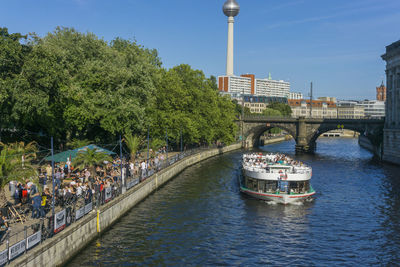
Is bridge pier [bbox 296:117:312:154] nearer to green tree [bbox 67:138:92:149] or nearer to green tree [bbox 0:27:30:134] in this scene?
green tree [bbox 67:138:92:149]

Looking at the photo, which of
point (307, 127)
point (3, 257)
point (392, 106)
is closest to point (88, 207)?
point (3, 257)

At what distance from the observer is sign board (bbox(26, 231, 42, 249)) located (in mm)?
19261

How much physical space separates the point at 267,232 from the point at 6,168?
19.0 metres

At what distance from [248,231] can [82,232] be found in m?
12.9

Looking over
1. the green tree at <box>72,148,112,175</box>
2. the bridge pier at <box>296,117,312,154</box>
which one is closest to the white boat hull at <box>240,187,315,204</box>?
the green tree at <box>72,148,112,175</box>

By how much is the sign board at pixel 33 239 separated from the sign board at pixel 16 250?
A: 33 cm

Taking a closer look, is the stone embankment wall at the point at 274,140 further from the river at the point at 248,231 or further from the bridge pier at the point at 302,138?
the river at the point at 248,231

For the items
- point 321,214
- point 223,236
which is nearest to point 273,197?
point 321,214

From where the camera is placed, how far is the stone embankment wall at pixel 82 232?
19.9 m

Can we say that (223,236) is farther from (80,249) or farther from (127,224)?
(80,249)

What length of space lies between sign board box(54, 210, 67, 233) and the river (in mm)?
2414

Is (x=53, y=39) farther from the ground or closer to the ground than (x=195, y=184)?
farther from the ground

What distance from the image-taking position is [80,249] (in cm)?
2531

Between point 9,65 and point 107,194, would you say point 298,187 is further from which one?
point 9,65
